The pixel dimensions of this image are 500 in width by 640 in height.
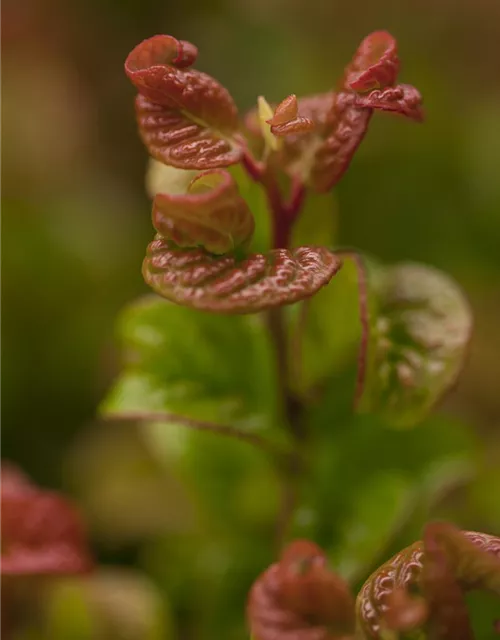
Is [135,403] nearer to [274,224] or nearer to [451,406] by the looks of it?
[274,224]

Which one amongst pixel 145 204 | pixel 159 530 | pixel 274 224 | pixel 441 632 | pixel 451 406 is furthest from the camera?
pixel 145 204

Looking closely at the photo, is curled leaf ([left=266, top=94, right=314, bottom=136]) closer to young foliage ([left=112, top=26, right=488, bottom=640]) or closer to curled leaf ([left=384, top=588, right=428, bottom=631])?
young foliage ([left=112, top=26, right=488, bottom=640])

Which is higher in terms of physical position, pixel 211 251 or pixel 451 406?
pixel 211 251

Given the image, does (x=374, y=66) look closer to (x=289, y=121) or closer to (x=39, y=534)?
(x=289, y=121)

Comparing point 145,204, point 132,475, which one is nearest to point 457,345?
point 132,475

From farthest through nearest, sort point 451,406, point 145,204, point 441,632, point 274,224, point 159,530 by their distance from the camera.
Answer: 1. point 145,204
2. point 451,406
3. point 159,530
4. point 274,224
5. point 441,632

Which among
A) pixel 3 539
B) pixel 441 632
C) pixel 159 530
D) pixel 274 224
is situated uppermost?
pixel 274 224
